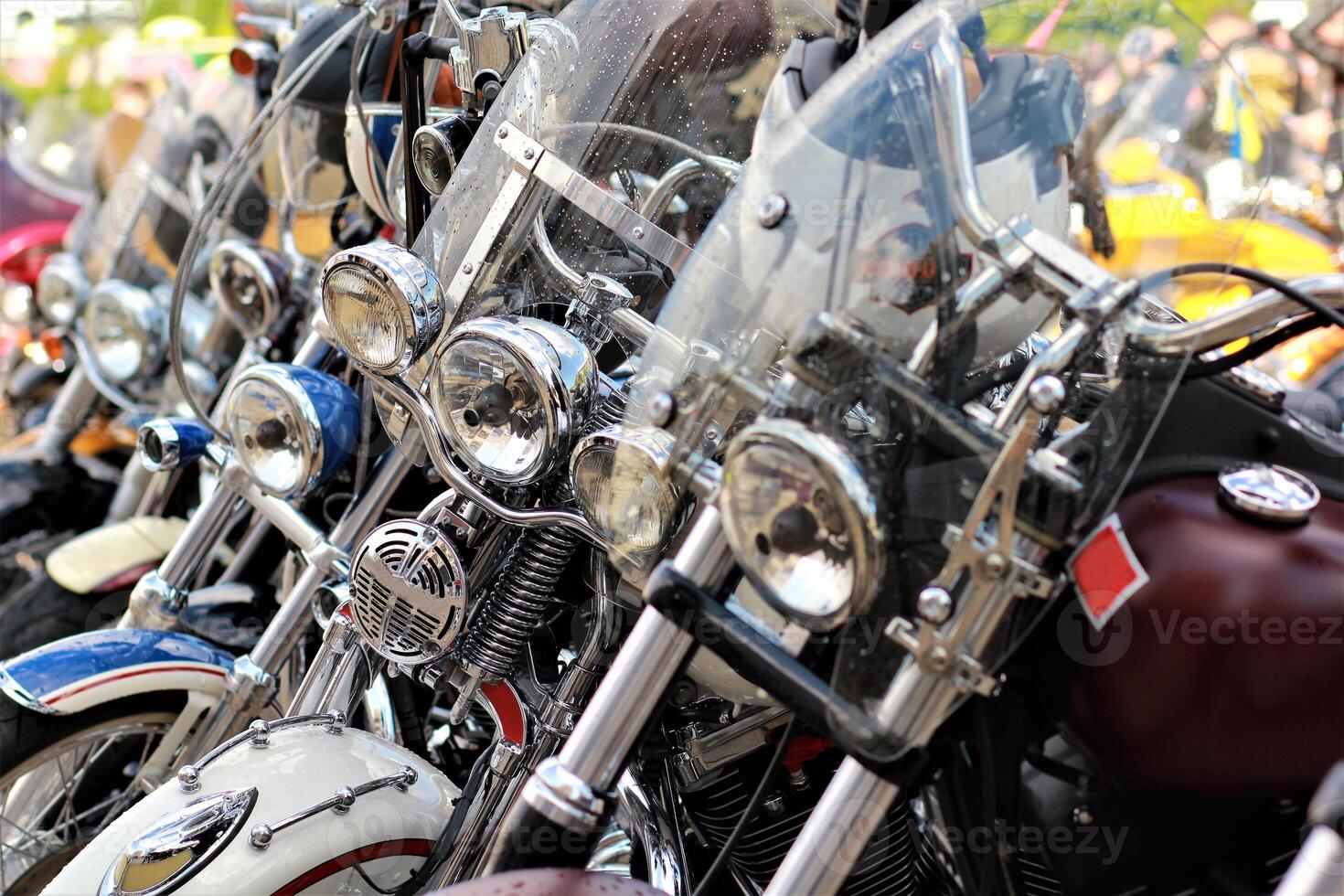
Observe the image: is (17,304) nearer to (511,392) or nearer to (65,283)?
(65,283)

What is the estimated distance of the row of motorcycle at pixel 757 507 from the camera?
122cm

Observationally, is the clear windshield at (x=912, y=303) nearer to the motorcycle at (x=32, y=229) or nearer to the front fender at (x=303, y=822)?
the front fender at (x=303, y=822)

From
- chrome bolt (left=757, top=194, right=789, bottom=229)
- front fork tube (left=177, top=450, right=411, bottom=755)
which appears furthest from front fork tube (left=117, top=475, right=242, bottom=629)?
chrome bolt (left=757, top=194, right=789, bottom=229)

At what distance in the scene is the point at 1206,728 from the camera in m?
1.29

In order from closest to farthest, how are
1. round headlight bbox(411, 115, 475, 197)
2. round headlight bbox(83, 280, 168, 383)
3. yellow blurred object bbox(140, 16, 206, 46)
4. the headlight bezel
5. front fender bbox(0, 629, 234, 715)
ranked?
round headlight bbox(411, 115, 475, 197), front fender bbox(0, 629, 234, 715), round headlight bbox(83, 280, 168, 383), the headlight bezel, yellow blurred object bbox(140, 16, 206, 46)

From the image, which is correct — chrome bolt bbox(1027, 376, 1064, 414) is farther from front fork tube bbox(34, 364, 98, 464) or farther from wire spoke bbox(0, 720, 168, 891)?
front fork tube bbox(34, 364, 98, 464)

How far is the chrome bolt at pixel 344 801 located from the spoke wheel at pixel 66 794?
24.5 inches

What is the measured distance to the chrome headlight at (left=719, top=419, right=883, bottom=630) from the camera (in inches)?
45.9

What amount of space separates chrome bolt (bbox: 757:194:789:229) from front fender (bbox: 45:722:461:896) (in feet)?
3.23

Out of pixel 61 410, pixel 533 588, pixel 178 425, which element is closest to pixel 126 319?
pixel 61 410

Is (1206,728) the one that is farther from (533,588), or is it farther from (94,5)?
(94,5)

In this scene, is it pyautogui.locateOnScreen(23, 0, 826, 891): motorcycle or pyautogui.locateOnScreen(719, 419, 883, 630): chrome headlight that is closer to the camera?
pyautogui.locateOnScreen(719, 419, 883, 630): chrome headlight

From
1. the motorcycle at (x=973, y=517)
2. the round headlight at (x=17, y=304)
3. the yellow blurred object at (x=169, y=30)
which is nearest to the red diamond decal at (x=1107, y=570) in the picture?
the motorcycle at (x=973, y=517)

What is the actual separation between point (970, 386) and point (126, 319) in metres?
2.83
